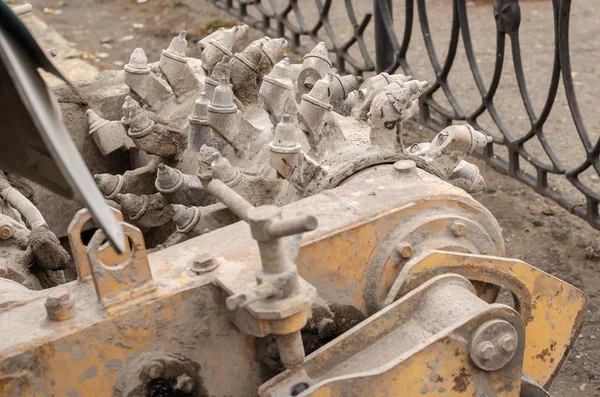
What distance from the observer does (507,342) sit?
182 cm

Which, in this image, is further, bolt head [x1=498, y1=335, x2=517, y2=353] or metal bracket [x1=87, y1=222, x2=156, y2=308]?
bolt head [x1=498, y1=335, x2=517, y2=353]

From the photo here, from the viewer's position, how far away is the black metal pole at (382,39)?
4.72m

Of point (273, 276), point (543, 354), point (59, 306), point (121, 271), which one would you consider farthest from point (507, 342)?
point (59, 306)

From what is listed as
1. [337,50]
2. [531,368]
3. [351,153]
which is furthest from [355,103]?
[337,50]

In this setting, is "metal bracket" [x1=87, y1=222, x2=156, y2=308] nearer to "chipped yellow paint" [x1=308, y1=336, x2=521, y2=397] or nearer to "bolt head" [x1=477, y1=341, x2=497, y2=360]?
"chipped yellow paint" [x1=308, y1=336, x2=521, y2=397]

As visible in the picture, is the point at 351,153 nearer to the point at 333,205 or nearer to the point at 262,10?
the point at 333,205

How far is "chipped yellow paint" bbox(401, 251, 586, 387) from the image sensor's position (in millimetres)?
1909

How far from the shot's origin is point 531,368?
7.12 ft

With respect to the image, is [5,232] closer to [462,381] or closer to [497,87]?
[462,381]

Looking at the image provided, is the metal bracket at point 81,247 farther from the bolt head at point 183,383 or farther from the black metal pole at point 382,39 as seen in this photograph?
the black metal pole at point 382,39

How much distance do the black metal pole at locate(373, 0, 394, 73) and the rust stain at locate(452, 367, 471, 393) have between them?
3144mm

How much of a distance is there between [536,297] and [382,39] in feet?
9.93

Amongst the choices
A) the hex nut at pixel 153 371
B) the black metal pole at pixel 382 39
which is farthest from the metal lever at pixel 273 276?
the black metal pole at pixel 382 39

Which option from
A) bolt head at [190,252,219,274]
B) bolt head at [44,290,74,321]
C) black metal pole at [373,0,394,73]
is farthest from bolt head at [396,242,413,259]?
black metal pole at [373,0,394,73]
